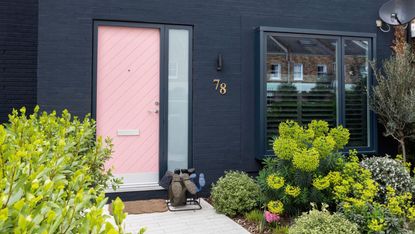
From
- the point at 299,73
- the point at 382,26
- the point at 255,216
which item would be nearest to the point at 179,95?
the point at 299,73

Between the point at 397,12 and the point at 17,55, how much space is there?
5.86 metres

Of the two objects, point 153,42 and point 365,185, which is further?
point 153,42

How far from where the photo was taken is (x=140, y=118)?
191 inches

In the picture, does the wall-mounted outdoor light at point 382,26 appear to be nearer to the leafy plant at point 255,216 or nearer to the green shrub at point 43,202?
→ the leafy plant at point 255,216

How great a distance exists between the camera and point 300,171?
3.79m

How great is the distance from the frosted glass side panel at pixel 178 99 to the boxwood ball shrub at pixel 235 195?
34.7 inches

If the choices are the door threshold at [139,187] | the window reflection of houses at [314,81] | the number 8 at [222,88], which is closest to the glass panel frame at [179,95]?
the door threshold at [139,187]

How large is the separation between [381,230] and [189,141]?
8.67 feet

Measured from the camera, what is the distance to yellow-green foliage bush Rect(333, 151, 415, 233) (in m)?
3.27

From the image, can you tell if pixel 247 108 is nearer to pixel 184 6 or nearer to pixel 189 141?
pixel 189 141

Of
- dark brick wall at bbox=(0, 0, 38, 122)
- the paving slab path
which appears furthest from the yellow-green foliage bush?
dark brick wall at bbox=(0, 0, 38, 122)

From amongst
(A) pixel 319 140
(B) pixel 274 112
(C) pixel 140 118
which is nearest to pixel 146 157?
(C) pixel 140 118

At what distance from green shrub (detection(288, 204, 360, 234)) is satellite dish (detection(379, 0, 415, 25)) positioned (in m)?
3.82

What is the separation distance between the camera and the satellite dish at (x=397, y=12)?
5512 millimetres
